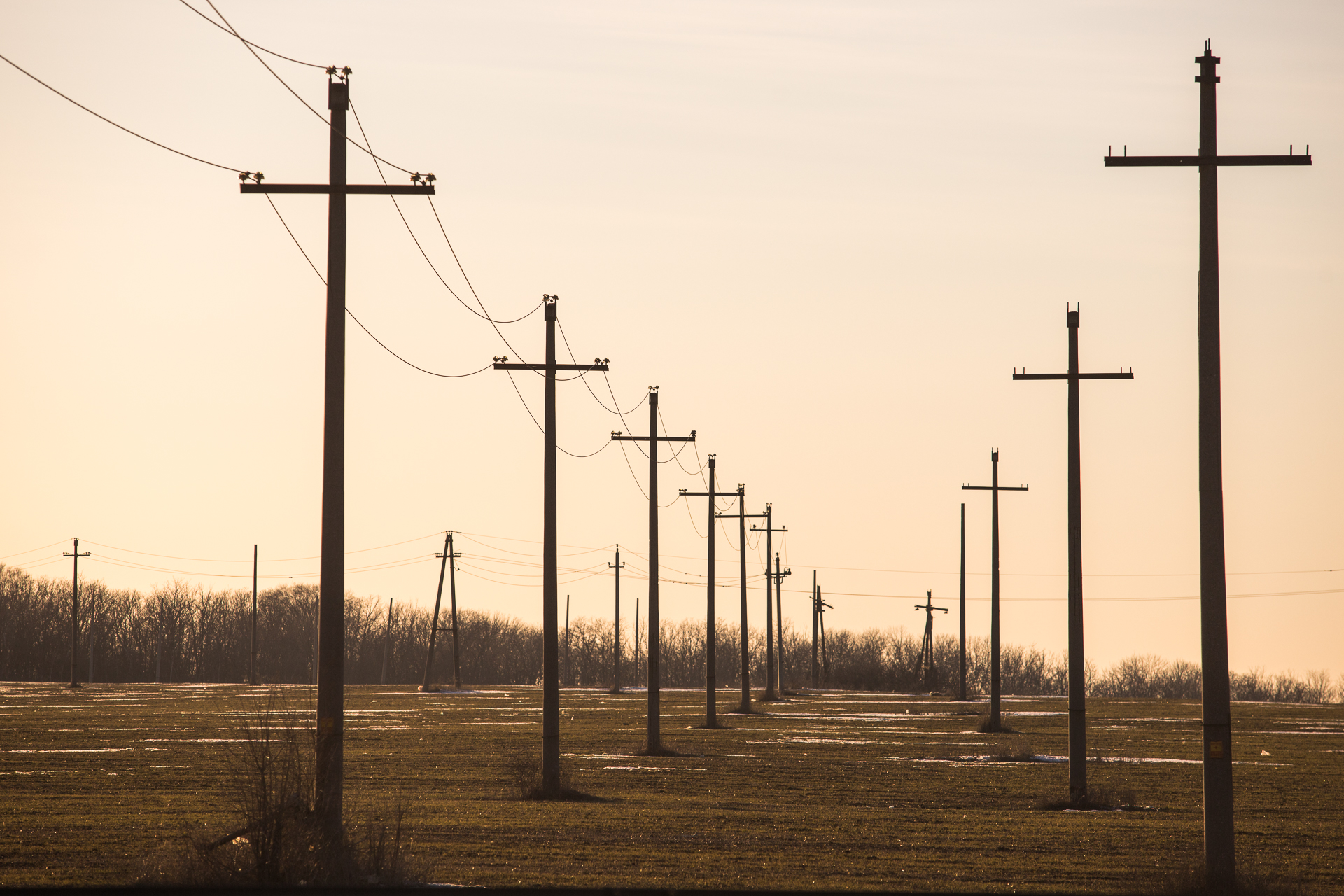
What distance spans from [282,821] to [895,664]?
106m

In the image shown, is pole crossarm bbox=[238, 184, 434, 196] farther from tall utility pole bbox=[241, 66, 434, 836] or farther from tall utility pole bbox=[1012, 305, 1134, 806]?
tall utility pole bbox=[1012, 305, 1134, 806]

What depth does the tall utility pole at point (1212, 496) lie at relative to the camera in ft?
50.0

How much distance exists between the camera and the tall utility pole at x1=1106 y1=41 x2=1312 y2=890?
1523 cm

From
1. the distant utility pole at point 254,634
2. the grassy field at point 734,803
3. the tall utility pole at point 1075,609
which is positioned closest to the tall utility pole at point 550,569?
the grassy field at point 734,803

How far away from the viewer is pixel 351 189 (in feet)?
55.1

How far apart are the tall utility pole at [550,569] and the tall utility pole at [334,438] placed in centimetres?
991

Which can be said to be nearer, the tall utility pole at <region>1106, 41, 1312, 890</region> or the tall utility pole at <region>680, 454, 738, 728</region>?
the tall utility pole at <region>1106, 41, 1312, 890</region>

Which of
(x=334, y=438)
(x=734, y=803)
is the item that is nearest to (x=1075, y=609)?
(x=734, y=803)

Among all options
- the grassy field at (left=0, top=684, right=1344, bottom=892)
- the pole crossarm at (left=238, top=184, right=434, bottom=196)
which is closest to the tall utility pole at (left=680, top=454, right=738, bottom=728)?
the grassy field at (left=0, top=684, right=1344, bottom=892)

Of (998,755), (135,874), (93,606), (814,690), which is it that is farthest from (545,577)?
(93,606)

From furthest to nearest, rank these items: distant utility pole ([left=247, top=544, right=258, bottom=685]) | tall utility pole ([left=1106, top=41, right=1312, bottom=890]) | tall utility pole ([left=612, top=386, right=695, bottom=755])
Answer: distant utility pole ([left=247, top=544, right=258, bottom=685]) < tall utility pole ([left=612, top=386, right=695, bottom=755]) < tall utility pole ([left=1106, top=41, right=1312, bottom=890])

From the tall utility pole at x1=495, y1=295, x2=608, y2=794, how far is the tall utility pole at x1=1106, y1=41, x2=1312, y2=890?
514 inches

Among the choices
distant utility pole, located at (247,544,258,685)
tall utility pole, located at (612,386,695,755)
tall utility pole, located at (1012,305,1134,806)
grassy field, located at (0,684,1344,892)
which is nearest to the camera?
grassy field, located at (0,684,1344,892)

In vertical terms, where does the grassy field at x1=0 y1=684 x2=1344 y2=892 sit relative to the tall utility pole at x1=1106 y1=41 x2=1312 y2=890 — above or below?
below
